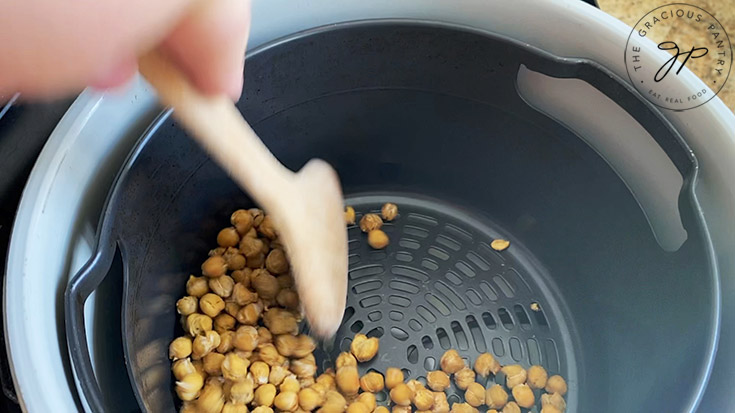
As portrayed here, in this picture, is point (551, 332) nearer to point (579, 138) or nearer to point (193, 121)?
point (579, 138)

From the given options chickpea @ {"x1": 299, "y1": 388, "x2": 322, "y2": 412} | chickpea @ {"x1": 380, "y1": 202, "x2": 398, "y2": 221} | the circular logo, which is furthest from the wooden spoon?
the circular logo

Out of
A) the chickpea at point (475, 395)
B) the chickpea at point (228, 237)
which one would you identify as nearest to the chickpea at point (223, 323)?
the chickpea at point (228, 237)

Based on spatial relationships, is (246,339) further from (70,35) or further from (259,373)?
(70,35)

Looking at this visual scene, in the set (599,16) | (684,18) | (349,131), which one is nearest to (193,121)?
(349,131)

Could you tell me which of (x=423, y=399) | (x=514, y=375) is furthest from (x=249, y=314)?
(x=514, y=375)

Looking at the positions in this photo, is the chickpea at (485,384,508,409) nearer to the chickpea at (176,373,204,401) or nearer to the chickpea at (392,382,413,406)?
the chickpea at (392,382,413,406)
